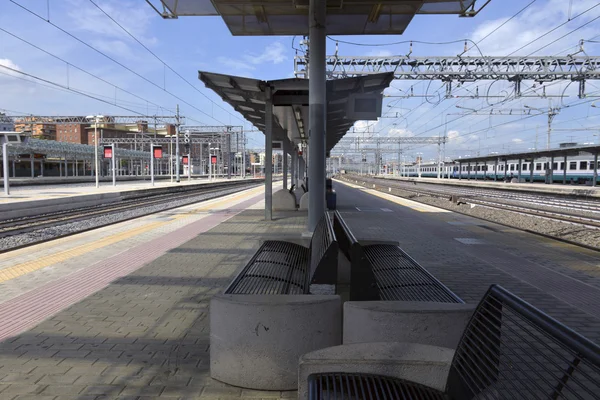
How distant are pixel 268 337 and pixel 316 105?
5410 mm

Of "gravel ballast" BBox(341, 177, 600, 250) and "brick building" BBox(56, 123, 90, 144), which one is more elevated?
"brick building" BBox(56, 123, 90, 144)

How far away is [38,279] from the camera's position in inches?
231

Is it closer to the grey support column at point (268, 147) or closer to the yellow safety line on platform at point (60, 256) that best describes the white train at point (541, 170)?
the grey support column at point (268, 147)

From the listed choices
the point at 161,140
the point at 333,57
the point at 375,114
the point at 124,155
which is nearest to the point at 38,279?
the point at 375,114

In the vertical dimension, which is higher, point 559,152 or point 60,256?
point 559,152

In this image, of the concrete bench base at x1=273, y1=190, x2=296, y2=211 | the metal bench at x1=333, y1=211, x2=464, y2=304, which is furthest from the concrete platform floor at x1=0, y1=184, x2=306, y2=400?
the concrete bench base at x1=273, y1=190, x2=296, y2=211

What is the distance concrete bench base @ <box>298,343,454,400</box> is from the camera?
7.19 feet

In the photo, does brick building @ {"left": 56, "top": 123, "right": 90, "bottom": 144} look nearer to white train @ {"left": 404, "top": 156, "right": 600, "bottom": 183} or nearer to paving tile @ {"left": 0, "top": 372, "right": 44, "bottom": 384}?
white train @ {"left": 404, "top": 156, "right": 600, "bottom": 183}

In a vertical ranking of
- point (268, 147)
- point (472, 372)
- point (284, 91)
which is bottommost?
Result: point (472, 372)

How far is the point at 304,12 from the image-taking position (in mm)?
8086

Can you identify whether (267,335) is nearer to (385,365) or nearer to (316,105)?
(385,365)

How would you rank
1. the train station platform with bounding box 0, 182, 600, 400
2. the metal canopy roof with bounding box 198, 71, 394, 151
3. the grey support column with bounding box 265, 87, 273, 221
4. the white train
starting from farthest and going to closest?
the white train → the grey support column with bounding box 265, 87, 273, 221 → the metal canopy roof with bounding box 198, 71, 394, 151 → the train station platform with bounding box 0, 182, 600, 400

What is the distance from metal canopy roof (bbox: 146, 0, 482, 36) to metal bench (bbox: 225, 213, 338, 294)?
4516mm

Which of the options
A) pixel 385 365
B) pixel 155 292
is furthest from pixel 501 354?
pixel 155 292
